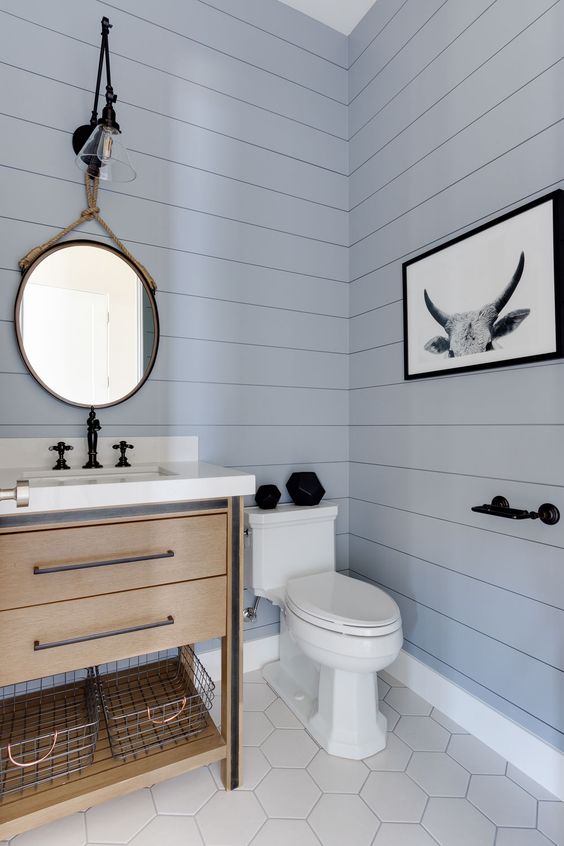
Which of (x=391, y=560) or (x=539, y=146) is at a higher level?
(x=539, y=146)

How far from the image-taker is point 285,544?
190 cm

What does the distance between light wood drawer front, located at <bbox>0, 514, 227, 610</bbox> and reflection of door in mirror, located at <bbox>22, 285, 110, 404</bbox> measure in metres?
0.69

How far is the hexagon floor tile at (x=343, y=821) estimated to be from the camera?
123cm

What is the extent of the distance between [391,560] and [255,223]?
159 cm

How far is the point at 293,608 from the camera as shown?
5.42ft

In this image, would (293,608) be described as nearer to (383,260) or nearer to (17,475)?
(17,475)

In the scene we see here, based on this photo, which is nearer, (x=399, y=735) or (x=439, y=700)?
(x=399, y=735)

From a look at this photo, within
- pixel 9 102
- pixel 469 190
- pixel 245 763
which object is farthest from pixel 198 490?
pixel 9 102

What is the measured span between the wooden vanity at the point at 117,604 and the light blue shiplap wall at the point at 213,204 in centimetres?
63

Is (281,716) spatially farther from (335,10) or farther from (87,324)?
(335,10)

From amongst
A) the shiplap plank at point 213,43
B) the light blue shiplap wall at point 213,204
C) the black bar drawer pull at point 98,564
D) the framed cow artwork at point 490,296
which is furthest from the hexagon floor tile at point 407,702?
the shiplap plank at point 213,43

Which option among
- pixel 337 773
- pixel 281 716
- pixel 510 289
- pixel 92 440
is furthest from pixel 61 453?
pixel 510 289

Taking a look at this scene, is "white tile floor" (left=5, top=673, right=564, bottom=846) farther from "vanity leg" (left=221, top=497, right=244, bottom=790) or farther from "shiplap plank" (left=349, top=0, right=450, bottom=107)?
"shiplap plank" (left=349, top=0, right=450, bottom=107)

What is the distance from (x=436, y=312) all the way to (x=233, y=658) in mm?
1386
